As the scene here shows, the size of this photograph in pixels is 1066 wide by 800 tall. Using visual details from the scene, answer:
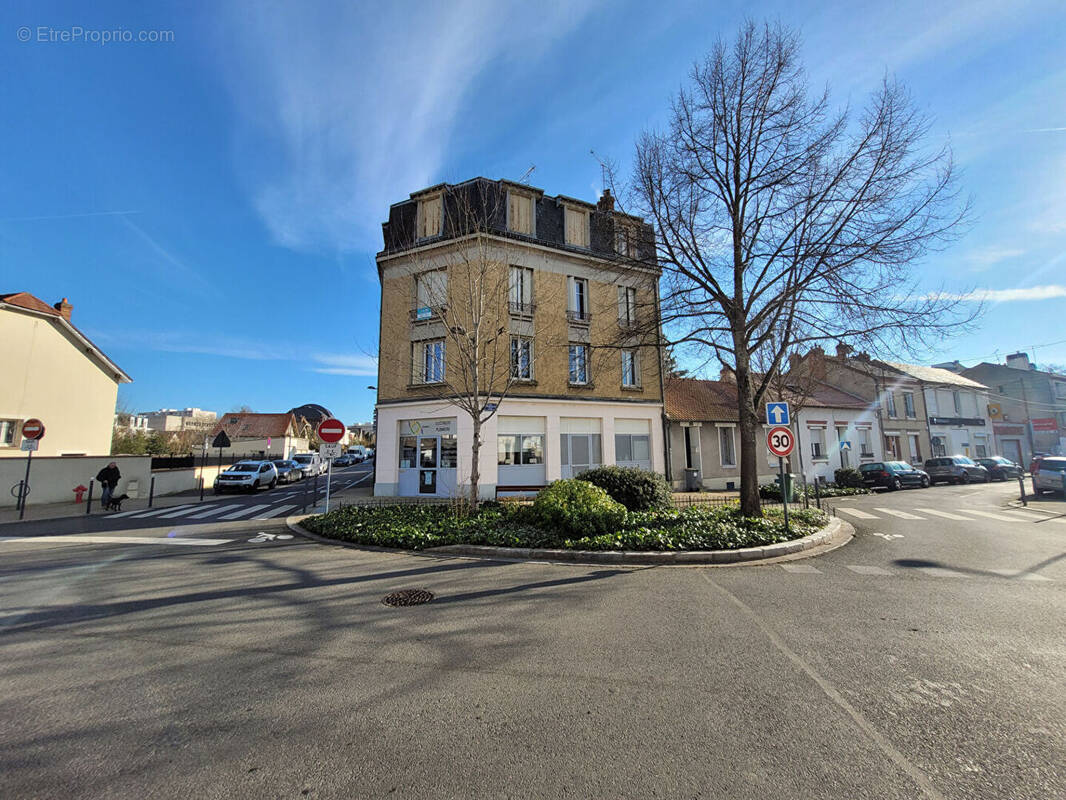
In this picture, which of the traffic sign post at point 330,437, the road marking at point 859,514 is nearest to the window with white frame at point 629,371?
the road marking at point 859,514

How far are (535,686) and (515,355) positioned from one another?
1522cm

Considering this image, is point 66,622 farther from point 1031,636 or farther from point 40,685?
point 1031,636

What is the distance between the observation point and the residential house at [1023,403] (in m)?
37.8

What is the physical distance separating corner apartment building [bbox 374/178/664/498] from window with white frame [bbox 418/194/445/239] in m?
0.05

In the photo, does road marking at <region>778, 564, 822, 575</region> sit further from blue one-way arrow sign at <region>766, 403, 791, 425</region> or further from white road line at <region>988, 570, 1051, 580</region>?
blue one-way arrow sign at <region>766, 403, 791, 425</region>

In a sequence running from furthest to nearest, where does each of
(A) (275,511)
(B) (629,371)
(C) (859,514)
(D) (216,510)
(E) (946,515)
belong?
(B) (629,371) → (D) (216,510) → (A) (275,511) → (C) (859,514) → (E) (946,515)

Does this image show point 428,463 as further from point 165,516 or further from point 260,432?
point 260,432

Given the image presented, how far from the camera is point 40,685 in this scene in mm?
3453

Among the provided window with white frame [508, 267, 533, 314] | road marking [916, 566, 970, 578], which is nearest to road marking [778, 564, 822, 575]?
road marking [916, 566, 970, 578]

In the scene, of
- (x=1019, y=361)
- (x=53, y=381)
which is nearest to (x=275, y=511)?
(x=53, y=381)

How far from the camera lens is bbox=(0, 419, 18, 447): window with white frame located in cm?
1909

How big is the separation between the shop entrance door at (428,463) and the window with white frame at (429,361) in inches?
97.7

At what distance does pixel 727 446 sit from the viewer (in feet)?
74.9

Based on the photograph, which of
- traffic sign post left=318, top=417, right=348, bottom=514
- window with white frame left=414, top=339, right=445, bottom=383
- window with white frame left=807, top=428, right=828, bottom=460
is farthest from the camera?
window with white frame left=807, top=428, right=828, bottom=460
